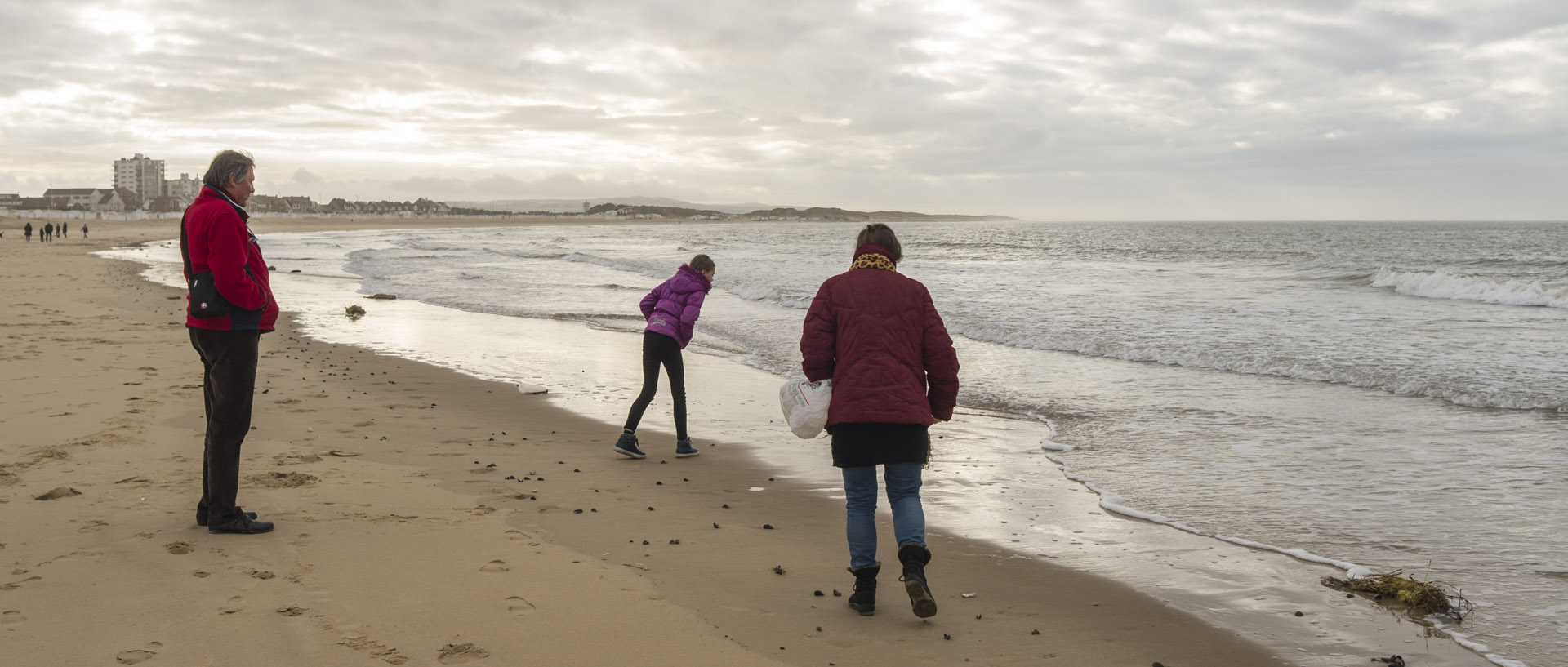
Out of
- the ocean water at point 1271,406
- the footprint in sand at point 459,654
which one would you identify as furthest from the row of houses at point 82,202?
the footprint in sand at point 459,654

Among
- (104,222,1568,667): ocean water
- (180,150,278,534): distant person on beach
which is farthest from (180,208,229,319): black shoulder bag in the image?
(104,222,1568,667): ocean water

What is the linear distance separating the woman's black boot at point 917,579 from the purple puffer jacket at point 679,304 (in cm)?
353

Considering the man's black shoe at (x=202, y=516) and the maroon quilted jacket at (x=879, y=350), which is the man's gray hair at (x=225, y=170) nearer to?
the man's black shoe at (x=202, y=516)

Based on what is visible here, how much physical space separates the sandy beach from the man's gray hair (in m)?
1.75

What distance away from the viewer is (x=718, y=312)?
66.9 feet

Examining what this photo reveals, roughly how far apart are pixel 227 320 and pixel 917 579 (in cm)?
346

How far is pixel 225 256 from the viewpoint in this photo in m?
4.55

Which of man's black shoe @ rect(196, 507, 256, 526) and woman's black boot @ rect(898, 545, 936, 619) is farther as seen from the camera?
man's black shoe @ rect(196, 507, 256, 526)

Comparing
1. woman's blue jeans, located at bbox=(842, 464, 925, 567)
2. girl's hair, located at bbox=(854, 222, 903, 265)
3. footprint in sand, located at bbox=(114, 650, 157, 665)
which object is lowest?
footprint in sand, located at bbox=(114, 650, 157, 665)

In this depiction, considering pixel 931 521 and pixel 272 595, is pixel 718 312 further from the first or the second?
pixel 272 595

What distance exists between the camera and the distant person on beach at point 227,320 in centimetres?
455

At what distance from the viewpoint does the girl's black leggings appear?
755cm

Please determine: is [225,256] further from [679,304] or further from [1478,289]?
[1478,289]

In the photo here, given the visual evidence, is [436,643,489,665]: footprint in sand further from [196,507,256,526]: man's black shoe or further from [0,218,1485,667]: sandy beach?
[196,507,256,526]: man's black shoe
